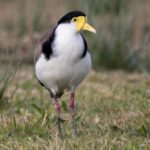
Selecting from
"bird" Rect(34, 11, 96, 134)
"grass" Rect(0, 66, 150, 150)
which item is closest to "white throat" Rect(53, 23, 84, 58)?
"bird" Rect(34, 11, 96, 134)

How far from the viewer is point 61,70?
19.7ft

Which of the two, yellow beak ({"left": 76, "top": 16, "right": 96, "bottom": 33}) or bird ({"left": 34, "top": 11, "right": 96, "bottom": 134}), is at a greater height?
yellow beak ({"left": 76, "top": 16, "right": 96, "bottom": 33})

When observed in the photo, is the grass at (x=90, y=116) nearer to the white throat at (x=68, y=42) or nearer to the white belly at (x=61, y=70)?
the white belly at (x=61, y=70)

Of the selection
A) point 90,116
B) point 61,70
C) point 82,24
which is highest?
point 82,24

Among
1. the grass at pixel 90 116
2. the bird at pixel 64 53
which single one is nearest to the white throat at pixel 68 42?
the bird at pixel 64 53

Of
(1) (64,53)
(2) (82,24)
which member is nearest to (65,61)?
(1) (64,53)

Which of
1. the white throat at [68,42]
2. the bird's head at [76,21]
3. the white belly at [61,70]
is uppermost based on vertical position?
the bird's head at [76,21]

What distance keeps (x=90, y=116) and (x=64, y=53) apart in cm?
160

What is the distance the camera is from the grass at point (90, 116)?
226 inches

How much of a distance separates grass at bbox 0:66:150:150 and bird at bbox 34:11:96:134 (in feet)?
0.95

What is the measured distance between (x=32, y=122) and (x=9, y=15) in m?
7.66

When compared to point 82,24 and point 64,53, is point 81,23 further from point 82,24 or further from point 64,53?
point 64,53

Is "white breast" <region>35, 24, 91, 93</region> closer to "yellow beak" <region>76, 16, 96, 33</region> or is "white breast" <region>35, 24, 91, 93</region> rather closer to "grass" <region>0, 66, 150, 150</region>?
"yellow beak" <region>76, 16, 96, 33</region>

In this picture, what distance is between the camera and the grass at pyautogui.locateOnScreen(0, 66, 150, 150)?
5750 mm
